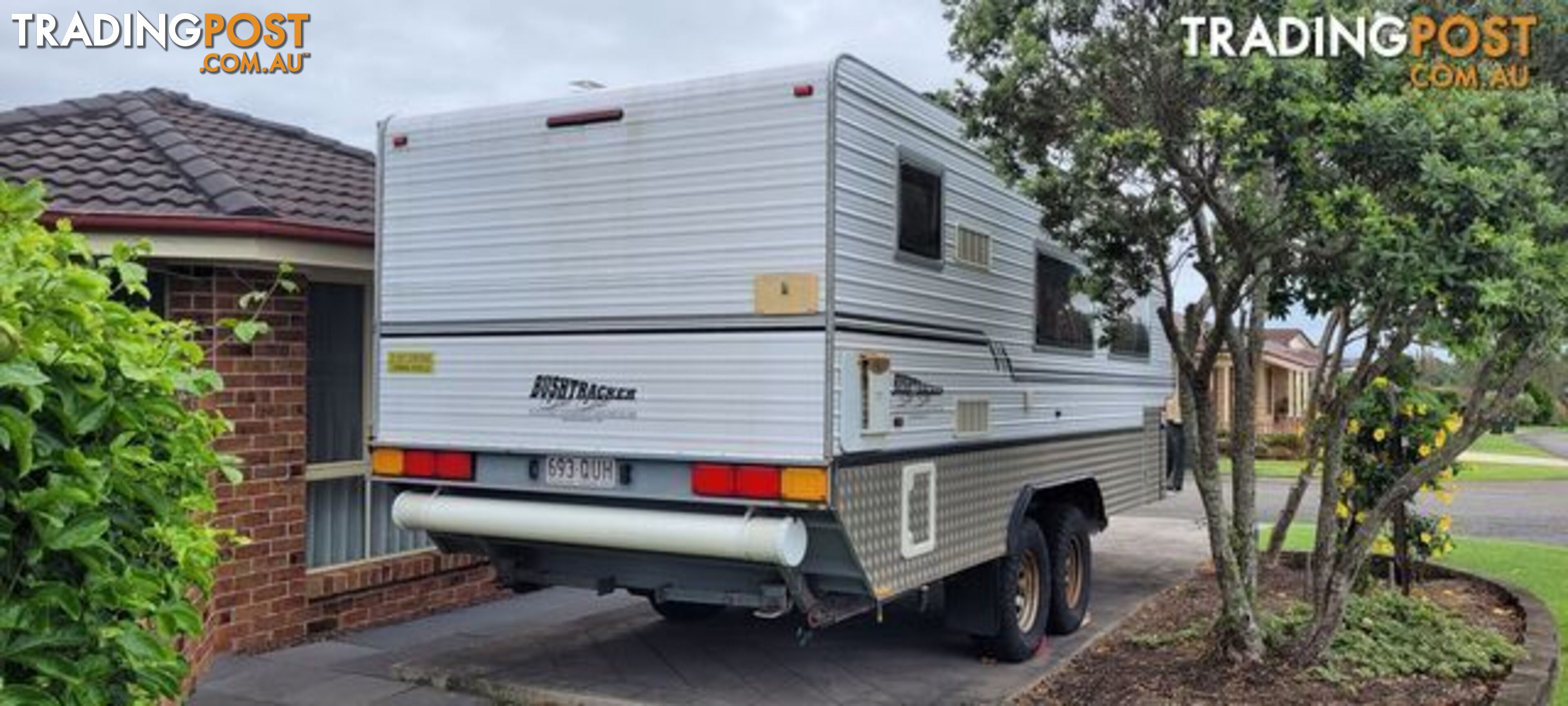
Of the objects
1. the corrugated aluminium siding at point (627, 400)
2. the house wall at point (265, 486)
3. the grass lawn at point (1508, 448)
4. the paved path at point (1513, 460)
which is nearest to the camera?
the corrugated aluminium siding at point (627, 400)

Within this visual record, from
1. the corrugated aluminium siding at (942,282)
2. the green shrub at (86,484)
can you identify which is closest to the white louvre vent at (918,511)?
the corrugated aluminium siding at (942,282)

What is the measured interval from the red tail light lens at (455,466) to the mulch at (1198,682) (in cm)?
290

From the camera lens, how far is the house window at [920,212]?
5832mm

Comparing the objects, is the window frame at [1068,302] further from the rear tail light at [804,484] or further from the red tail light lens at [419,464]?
the red tail light lens at [419,464]

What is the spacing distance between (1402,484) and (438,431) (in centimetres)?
475

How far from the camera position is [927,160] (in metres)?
6.12

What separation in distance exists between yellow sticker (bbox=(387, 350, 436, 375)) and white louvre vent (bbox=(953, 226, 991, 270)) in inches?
106

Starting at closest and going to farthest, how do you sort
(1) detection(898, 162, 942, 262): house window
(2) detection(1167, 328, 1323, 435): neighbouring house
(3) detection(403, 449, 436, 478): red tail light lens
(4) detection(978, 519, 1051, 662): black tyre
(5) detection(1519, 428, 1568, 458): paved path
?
(1) detection(898, 162, 942, 262): house window → (3) detection(403, 449, 436, 478): red tail light lens → (4) detection(978, 519, 1051, 662): black tyre → (2) detection(1167, 328, 1323, 435): neighbouring house → (5) detection(1519, 428, 1568, 458): paved path

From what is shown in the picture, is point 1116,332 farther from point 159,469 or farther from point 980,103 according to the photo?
point 159,469

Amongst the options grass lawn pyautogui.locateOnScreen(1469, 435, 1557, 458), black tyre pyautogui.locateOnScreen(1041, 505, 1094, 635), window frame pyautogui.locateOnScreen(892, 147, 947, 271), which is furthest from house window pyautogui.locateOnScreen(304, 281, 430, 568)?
grass lawn pyautogui.locateOnScreen(1469, 435, 1557, 458)

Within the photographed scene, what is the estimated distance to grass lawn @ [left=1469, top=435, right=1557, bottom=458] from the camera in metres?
34.9

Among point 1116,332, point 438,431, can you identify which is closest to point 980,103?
point 1116,332

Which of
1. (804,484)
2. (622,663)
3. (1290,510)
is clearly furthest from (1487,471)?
(804,484)

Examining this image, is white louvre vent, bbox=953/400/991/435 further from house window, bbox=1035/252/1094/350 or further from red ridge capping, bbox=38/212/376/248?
red ridge capping, bbox=38/212/376/248
